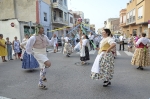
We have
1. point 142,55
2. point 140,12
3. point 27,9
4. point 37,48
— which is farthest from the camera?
point 140,12

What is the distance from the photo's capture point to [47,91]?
14.3ft

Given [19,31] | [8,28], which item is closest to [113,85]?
[19,31]

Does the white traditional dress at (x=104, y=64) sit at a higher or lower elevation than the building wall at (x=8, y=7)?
lower

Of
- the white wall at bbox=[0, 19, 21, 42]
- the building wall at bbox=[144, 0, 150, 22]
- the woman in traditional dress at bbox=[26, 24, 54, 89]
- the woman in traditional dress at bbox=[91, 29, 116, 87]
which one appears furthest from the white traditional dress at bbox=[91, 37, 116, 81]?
the building wall at bbox=[144, 0, 150, 22]

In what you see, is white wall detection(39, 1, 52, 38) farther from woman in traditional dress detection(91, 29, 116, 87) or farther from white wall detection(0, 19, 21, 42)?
woman in traditional dress detection(91, 29, 116, 87)

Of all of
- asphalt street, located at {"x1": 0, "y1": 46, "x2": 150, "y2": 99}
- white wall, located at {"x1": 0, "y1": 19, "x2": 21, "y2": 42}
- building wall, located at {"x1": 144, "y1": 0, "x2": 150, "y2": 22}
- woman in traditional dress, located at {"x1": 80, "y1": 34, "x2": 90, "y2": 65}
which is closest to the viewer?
asphalt street, located at {"x1": 0, "y1": 46, "x2": 150, "y2": 99}

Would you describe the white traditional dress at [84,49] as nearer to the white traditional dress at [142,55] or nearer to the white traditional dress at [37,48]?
the white traditional dress at [142,55]

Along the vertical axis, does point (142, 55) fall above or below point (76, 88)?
above

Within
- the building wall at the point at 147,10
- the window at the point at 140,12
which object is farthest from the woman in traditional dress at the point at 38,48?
the window at the point at 140,12

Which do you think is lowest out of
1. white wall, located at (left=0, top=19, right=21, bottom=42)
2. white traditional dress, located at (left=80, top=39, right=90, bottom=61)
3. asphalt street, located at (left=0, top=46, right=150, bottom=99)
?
asphalt street, located at (left=0, top=46, right=150, bottom=99)

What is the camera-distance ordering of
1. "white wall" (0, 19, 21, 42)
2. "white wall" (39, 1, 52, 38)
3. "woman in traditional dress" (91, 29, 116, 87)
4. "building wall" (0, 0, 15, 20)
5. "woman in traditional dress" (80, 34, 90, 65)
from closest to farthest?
"woman in traditional dress" (91, 29, 116, 87)
"woman in traditional dress" (80, 34, 90, 65)
"white wall" (0, 19, 21, 42)
"building wall" (0, 0, 15, 20)
"white wall" (39, 1, 52, 38)

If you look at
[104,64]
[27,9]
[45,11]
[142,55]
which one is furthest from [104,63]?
[45,11]

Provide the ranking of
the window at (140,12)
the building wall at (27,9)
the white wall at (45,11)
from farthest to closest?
the white wall at (45,11) < the window at (140,12) < the building wall at (27,9)

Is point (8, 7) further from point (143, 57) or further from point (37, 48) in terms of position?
point (143, 57)
